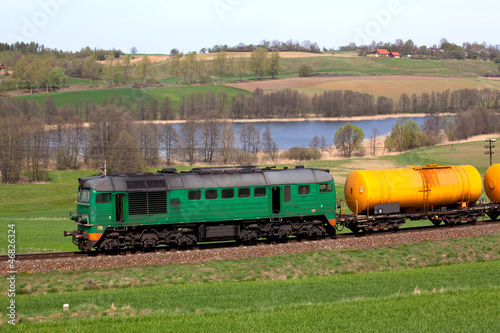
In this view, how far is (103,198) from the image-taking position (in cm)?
2697

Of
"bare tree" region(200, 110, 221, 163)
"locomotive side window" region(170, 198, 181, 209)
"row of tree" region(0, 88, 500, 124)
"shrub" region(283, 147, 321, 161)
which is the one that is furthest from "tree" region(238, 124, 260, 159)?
"locomotive side window" region(170, 198, 181, 209)

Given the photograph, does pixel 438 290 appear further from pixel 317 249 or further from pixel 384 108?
pixel 384 108

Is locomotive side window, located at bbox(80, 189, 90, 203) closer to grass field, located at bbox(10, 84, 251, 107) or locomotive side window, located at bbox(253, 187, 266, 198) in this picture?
locomotive side window, located at bbox(253, 187, 266, 198)

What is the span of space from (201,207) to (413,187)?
14687mm

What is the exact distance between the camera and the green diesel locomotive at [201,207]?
27156 millimetres

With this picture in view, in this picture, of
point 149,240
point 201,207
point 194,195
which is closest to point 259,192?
point 201,207

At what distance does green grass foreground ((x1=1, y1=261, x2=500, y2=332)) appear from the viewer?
14867 millimetres

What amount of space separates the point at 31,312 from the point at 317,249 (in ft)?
51.2

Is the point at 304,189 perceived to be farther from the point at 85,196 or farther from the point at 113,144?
the point at 113,144

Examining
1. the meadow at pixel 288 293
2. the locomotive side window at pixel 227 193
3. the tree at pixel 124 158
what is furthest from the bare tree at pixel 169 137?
the locomotive side window at pixel 227 193

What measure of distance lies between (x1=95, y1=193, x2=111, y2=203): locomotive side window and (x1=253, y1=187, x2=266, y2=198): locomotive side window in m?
8.54

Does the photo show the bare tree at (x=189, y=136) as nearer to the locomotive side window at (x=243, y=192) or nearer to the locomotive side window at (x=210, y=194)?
the locomotive side window at (x=243, y=192)

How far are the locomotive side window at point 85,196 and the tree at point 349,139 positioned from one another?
87.5 metres

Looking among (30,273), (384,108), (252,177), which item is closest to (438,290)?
(252,177)
